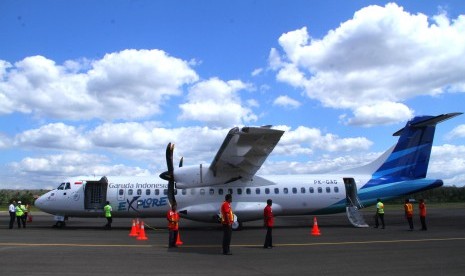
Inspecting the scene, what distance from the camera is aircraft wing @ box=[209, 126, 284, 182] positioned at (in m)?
15.9

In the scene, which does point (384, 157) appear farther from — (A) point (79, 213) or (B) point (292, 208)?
(A) point (79, 213)

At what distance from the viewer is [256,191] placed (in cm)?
2025

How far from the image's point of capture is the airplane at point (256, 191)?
63.9 ft

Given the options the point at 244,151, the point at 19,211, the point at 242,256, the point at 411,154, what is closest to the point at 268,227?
the point at 242,256

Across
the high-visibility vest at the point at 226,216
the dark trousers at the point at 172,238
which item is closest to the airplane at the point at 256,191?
the dark trousers at the point at 172,238

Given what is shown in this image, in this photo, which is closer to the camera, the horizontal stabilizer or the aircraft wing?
the aircraft wing

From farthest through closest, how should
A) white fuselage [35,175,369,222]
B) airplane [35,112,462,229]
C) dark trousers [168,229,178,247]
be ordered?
white fuselage [35,175,369,222], airplane [35,112,462,229], dark trousers [168,229,178,247]

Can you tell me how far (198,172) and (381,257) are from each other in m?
10.1

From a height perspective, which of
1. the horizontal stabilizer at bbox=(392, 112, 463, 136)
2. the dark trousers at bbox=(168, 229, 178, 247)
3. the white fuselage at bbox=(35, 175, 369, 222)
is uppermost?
the horizontal stabilizer at bbox=(392, 112, 463, 136)

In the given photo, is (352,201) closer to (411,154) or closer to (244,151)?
(411,154)

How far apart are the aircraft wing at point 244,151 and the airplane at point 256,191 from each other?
94 mm

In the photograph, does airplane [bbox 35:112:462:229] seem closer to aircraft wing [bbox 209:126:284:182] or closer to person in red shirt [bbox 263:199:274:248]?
aircraft wing [bbox 209:126:284:182]

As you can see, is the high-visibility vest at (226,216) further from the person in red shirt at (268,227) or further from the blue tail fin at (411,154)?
the blue tail fin at (411,154)

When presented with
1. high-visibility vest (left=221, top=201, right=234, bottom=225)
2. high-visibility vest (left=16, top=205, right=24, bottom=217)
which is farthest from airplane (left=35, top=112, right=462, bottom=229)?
high-visibility vest (left=221, top=201, right=234, bottom=225)
